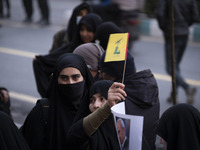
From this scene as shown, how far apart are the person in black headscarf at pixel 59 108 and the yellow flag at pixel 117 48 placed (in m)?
0.34

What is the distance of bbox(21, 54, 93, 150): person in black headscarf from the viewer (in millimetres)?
3436

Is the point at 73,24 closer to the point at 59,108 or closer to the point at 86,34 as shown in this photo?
the point at 86,34

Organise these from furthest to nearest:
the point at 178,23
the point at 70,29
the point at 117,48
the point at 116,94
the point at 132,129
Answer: the point at 178,23 < the point at 70,29 < the point at 117,48 < the point at 116,94 < the point at 132,129

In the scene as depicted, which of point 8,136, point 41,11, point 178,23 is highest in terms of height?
point 8,136

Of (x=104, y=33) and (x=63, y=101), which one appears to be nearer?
(x=63, y=101)

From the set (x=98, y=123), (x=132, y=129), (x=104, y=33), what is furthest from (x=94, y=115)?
(x=104, y=33)

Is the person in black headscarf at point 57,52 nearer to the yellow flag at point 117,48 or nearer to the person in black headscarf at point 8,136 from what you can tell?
the yellow flag at point 117,48

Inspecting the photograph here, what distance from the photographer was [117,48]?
10.3ft

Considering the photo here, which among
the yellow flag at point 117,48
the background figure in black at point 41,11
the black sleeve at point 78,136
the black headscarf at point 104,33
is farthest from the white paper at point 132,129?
the background figure in black at point 41,11

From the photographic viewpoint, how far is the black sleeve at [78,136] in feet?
9.79

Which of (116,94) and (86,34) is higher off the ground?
(116,94)

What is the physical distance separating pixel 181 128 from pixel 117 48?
0.71 m

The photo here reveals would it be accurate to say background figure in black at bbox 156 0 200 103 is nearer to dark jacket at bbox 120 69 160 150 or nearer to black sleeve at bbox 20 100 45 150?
dark jacket at bbox 120 69 160 150

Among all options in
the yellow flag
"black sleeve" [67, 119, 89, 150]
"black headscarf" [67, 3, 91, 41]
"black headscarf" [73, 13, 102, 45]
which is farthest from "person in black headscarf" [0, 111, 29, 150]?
"black headscarf" [67, 3, 91, 41]
